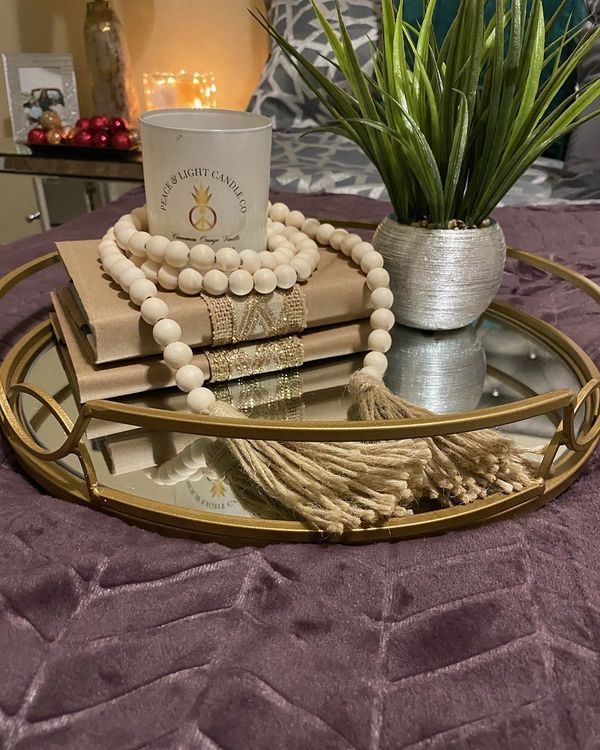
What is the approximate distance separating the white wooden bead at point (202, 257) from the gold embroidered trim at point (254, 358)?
0.06 m

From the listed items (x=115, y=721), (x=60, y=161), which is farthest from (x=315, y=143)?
(x=115, y=721)

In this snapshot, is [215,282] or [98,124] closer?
[215,282]

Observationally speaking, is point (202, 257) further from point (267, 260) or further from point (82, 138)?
point (82, 138)

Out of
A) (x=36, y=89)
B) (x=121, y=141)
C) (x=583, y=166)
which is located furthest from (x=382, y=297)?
(x=36, y=89)

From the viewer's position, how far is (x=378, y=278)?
1.79 feet

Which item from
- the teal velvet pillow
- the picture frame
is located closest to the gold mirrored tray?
the teal velvet pillow

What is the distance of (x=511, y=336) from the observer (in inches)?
25.0

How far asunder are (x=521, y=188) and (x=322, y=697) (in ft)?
3.59

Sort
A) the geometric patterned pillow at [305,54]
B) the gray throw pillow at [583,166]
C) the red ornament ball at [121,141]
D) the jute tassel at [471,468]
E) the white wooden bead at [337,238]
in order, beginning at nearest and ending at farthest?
the jute tassel at [471,468] → the white wooden bead at [337,238] → the gray throw pillow at [583,166] → the geometric patterned pillow at [305,54] → the red ornament ball at [121,141]

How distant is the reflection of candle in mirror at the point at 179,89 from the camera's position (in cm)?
186

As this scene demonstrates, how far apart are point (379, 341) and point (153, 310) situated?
0.59 ft

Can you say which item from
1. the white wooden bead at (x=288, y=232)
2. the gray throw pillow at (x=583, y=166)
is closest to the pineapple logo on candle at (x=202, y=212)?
the white wooden bead at (x=288, y=232)

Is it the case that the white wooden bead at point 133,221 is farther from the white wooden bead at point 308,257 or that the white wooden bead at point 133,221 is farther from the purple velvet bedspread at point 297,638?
the purple velvet bedspread at point 297,638

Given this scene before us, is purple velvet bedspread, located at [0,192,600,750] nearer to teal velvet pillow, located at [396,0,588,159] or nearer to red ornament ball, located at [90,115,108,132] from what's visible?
teal velvet pillow, located at [396,0,588,159]
